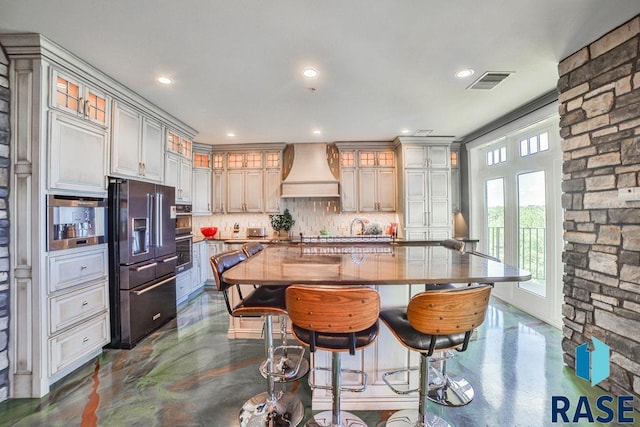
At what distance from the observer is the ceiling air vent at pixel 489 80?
104 inches

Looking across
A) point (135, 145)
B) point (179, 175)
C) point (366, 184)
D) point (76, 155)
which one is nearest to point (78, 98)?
point (76, 155)

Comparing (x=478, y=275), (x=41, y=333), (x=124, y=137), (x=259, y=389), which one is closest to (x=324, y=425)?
(x=259, y=389)

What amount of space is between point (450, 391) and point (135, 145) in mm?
3806

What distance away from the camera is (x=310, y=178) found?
5.03 m

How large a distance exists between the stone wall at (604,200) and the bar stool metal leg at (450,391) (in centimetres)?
101

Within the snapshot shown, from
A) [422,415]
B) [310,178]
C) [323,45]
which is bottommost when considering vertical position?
[422,415]

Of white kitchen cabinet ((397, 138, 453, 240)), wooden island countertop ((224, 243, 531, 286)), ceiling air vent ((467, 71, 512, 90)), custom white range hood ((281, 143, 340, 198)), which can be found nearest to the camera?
wooden island countertop ((224, 243, 531, 286))

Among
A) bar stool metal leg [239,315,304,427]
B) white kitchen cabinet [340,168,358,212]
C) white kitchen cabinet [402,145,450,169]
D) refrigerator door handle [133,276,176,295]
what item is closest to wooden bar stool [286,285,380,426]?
bar stool metal leg [239,315,304,427]

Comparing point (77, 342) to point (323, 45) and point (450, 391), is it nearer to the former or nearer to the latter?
point (450, 391)

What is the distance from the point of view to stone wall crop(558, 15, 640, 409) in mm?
1882

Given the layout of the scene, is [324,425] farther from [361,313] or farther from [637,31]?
[637,31]

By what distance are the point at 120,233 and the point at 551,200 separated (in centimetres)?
472

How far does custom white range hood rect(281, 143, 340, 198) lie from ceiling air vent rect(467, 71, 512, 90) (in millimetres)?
2657

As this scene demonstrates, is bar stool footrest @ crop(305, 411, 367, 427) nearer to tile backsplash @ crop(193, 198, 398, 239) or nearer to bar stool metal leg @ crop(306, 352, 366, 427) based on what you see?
bar stool metal leg @ crop(306, 352, 366, 427)
